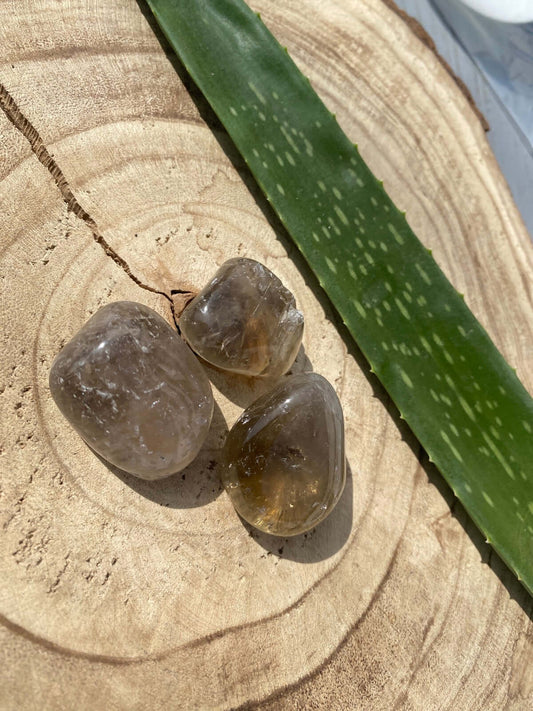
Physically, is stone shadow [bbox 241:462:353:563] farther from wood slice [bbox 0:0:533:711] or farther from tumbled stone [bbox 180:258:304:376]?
tumbled stone [bbox 180:258:304:376]

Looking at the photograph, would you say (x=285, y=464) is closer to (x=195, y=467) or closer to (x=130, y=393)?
(x=195, y=467)

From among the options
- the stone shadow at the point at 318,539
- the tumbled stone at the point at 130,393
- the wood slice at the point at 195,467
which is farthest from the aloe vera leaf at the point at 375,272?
the tumbled stone at the point at 130,393

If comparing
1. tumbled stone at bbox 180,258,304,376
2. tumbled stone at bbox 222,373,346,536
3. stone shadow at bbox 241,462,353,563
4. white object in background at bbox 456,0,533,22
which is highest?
white object in background at bbox 456,0,533,22

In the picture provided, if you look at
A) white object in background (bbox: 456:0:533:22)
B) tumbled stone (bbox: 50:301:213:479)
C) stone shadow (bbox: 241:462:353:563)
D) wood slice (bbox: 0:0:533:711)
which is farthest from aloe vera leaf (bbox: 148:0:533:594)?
white object in background (bbox: 456:0:533:22)

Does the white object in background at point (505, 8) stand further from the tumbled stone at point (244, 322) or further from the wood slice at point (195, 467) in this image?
the tumbled stone at point (244, 322)

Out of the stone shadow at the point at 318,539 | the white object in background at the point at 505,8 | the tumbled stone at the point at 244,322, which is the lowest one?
the stone shadow at the point at 318,539

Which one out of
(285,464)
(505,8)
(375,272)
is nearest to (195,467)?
(285,464)
